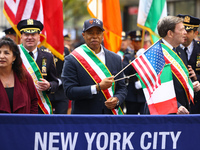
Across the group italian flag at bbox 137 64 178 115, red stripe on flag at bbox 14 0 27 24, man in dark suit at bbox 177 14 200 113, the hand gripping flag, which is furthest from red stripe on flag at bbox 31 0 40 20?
italian flag at bbox 137 64 178 115

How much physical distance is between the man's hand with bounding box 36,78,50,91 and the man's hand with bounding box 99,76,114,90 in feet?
3.51

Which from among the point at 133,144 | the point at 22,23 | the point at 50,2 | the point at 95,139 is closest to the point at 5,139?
the point at 95,139

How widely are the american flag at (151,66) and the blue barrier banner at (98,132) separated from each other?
108 cm

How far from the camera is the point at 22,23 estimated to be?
5566mm

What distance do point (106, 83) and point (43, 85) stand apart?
3.93 feet

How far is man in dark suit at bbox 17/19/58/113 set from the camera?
17.5 ft

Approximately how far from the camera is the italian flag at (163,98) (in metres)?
4.45

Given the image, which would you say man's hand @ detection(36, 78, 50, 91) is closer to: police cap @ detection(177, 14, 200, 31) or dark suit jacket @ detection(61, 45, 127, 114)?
dark suit jacket @ detection(61, 45, 127, 114)

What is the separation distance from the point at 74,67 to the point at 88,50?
0.30 metres

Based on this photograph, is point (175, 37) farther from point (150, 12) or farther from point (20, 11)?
point (20, 11)

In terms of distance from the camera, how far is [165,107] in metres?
4.48

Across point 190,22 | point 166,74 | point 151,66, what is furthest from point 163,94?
point 190,22

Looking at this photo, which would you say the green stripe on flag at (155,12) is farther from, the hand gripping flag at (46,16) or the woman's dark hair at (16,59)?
the woman's dark hair at (16,59)

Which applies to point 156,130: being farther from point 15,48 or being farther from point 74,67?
point 15,48
